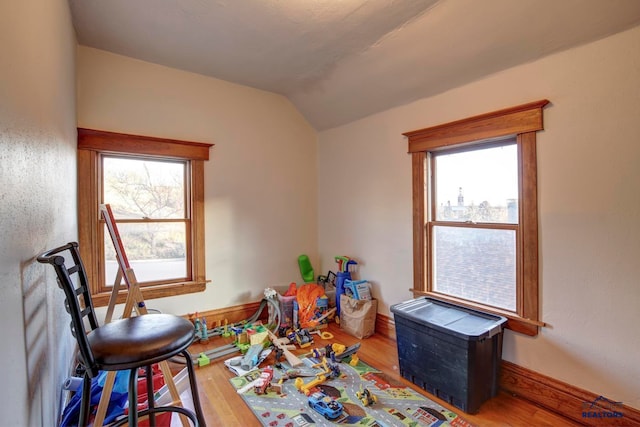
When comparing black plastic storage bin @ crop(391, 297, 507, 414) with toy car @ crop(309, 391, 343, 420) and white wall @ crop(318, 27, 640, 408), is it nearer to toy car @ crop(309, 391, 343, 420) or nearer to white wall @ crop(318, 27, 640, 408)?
white wall @ crop(318, 27, 640, 408)

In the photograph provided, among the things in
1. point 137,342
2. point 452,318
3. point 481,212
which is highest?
point 481,212

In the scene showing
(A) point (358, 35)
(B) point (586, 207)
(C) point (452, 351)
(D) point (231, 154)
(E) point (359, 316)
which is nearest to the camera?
(B) point (586, 207)

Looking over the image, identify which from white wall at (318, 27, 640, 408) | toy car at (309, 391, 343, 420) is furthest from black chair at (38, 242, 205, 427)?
white wall at (318, 27, 640, 408)

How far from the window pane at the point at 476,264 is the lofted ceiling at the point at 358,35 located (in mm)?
1303

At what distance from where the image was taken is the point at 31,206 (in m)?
1.20

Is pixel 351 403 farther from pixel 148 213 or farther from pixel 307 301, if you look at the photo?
pixel 148 213

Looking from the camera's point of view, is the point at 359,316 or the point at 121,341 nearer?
the point at 121,341

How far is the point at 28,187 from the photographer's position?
1159 mm

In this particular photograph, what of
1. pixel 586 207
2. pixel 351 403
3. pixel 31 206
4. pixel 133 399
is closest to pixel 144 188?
pixel 31 206

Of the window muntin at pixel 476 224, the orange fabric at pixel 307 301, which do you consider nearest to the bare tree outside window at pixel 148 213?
the orange fabric at pixel 307 301

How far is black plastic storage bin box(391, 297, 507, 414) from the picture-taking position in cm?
205

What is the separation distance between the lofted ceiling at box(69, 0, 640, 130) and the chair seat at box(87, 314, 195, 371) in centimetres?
212

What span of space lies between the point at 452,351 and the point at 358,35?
251 cm

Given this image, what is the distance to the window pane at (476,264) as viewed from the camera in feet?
7.75
